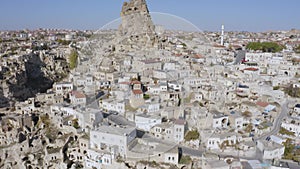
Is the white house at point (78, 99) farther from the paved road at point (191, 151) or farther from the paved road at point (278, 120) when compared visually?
the paved road at point (278, 120)

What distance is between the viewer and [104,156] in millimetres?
7301

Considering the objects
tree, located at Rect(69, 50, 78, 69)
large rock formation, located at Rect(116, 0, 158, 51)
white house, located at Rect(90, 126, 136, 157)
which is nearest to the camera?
white house, located at Rect(90, 126, 136, 157)

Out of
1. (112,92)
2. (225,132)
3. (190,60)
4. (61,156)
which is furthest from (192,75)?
(61,156)

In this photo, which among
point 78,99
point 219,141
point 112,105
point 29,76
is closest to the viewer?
point 219,141

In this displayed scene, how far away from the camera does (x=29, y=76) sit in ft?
55.2

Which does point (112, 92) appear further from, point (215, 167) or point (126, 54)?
point (215, 167)

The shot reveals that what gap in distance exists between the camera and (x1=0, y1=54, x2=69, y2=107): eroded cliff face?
12961 mm

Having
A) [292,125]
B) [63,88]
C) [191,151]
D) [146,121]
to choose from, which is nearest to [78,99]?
[63,88]

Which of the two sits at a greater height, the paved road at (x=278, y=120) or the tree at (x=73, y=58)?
the tree at (x=73, y=58)

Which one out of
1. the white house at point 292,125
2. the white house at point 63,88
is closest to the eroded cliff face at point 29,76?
the white house at point 63,88

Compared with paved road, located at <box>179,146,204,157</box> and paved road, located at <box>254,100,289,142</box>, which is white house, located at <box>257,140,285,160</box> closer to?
paved road, located at <box>254,100,289,142</box>

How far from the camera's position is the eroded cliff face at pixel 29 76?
1296 centimetres

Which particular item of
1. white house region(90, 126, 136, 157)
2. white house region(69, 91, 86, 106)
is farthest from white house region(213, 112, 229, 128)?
white house region(69, 91, 86, 106)

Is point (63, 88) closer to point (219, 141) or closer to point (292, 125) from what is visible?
point (219, 141)
